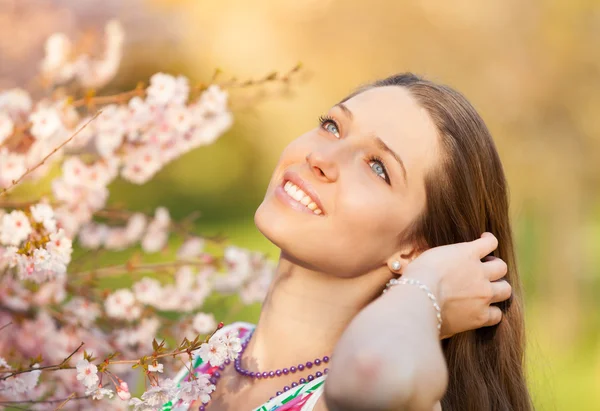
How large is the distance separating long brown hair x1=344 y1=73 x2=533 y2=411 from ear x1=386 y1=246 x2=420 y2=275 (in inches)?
1.0

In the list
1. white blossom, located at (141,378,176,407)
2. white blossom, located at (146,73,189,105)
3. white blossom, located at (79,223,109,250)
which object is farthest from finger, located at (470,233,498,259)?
white blossom, located at (79,223,109,250)

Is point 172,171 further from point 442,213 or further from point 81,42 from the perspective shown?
point 442,213

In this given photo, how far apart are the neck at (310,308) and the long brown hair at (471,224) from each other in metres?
0.17

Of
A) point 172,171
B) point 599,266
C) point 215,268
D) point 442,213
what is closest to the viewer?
point 442,213

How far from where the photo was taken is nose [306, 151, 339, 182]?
165 centimetres

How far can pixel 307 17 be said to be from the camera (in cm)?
793

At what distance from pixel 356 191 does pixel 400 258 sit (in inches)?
8.4

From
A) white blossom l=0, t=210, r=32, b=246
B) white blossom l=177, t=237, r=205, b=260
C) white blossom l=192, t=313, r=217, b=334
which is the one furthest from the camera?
white blossom l=177, t=237, r=205, b=260

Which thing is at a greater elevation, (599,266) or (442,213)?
(442,213)

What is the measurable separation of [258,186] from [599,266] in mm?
5307

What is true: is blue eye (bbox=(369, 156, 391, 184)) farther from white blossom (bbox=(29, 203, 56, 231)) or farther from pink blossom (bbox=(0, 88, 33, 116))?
pink blossom (bbox=(0, 88, 33, 116))

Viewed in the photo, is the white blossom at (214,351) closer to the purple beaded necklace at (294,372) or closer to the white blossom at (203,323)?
the purple beaded necklace at (294,372)

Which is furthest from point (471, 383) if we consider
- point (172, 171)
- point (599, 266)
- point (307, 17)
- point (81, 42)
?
point (172, 171)

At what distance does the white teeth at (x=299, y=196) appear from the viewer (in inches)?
65.2
